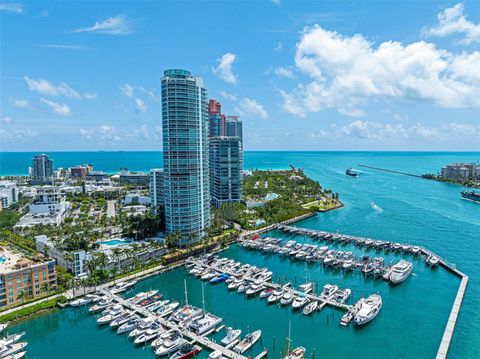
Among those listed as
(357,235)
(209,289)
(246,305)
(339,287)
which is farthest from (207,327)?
(357,235)

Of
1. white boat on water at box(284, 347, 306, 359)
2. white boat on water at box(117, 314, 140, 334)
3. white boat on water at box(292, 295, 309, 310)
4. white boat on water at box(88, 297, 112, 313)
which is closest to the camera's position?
white boat on water at box(284, 347, 306, 359)

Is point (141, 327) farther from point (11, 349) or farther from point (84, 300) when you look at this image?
point (11, 349)

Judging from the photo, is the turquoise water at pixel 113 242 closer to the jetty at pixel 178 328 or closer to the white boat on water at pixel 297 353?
the jetty at pixel 178 328

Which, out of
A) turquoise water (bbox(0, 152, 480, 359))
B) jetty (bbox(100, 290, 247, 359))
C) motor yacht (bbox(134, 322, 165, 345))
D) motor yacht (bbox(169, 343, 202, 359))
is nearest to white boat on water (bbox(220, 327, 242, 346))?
jetty (bbox(100, 290, 247, 359))

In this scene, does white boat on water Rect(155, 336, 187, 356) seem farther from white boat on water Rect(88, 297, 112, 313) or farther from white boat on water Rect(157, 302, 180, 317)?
white boat on water Rect(88, 297, 112, 313)

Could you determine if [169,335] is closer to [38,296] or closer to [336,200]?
[38,296]

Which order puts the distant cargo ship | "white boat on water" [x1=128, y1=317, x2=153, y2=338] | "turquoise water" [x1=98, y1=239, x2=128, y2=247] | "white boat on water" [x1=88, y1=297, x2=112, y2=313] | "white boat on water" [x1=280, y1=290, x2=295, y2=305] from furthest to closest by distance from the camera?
the distant cargo ship → "turquoise water" [x1=98, y1=239, x2=128, y2=247] → "white boat on water" [x1=280, y1=290, x2=295, y2=305] → "white boat on water" [x1=88, y1=297, x2=112, y2=313] → "white boat on water" [x1=128, y1=317, x2=153, y2=338]
